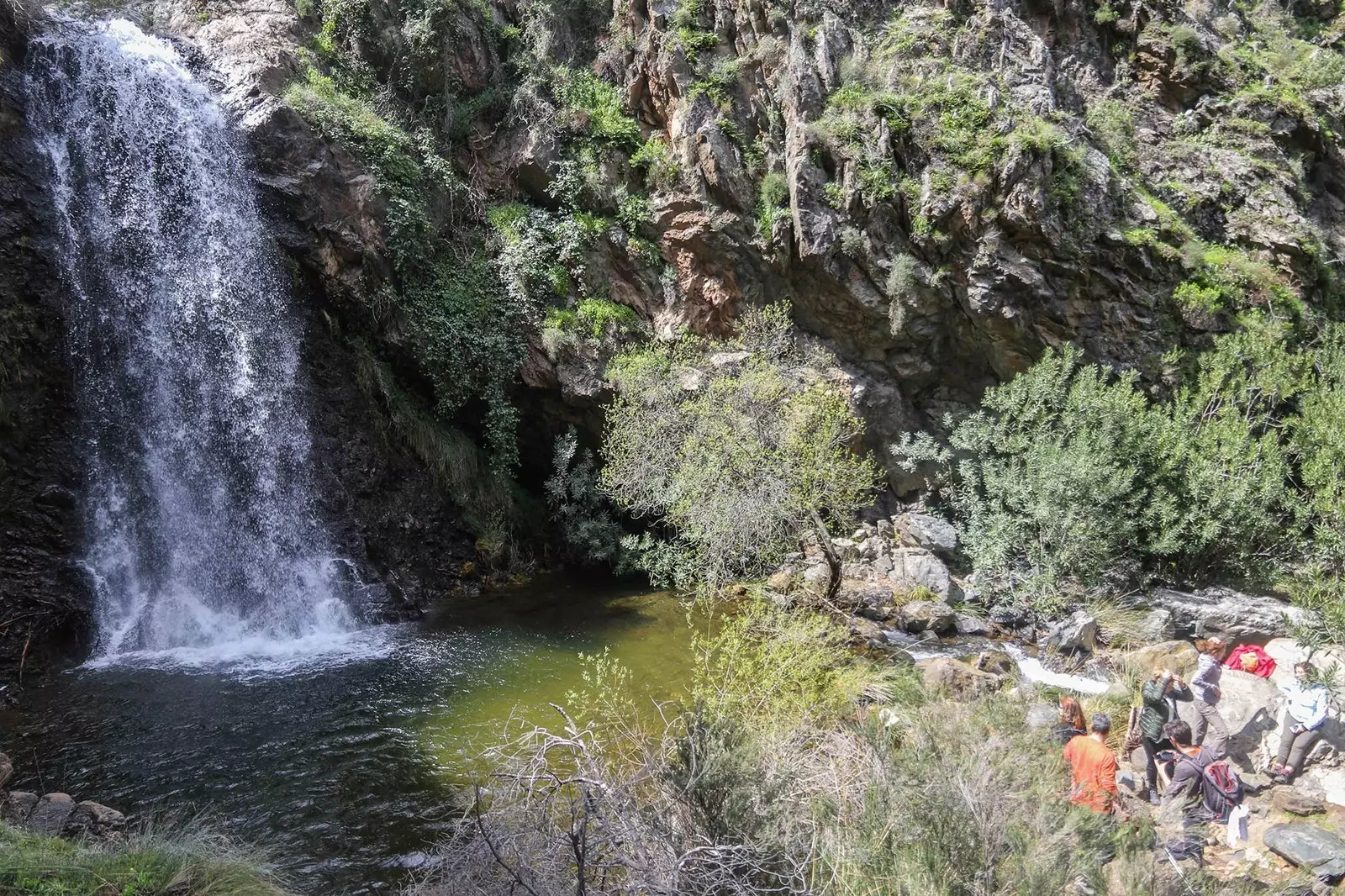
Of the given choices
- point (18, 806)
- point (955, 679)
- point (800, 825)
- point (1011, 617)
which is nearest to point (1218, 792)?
point (955, 679)

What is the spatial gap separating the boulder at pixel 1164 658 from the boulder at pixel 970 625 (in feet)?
8.71

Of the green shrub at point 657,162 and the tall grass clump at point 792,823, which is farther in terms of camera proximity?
the green shrub at point 657,162

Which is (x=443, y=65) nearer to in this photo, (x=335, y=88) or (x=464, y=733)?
(x=335, y=88)

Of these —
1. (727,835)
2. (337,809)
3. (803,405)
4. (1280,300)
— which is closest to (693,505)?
(803,405)

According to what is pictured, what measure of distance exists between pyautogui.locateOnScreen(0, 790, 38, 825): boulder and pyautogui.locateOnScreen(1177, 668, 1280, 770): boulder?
10877mm

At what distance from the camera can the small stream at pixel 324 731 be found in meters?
6.59

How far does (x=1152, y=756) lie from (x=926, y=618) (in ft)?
16.9

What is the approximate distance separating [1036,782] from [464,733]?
628cm

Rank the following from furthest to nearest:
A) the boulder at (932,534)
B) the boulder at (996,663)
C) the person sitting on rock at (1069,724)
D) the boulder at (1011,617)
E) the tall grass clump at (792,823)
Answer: the boulder at (932,534) < the boulder at (1011,617) < the boulder at (996,663) < the person sitting on rock at (1069,724) < the tall grass clump at (792,823)

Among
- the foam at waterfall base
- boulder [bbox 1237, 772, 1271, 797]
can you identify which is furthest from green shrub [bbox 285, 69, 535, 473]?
boulder [bbox 1237, 772, 1271, 797]

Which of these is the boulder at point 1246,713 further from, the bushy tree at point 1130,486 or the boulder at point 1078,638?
the bushy tree at point 1130,486

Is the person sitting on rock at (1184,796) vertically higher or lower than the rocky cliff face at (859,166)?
Answer: lower

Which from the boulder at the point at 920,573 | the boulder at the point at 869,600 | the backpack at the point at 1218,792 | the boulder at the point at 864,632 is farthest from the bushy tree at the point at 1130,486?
the backpack at the point at 1218,792

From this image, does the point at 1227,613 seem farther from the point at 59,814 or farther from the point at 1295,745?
the point at 59,814
